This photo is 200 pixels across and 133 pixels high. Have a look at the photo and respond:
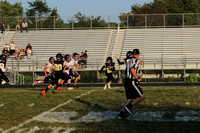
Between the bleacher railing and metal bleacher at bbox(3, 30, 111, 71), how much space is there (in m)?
0.59

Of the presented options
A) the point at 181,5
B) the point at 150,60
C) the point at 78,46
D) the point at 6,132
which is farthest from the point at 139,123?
the point at 181,5

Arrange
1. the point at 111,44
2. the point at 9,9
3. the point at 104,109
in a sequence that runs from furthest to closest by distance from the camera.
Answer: the point at 9,9, the point at 111,44, the point at 104,109

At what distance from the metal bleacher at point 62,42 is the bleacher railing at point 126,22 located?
0.59 m

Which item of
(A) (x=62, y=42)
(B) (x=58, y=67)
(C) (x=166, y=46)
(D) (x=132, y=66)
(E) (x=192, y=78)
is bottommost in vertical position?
(E) (x=192, y=78)

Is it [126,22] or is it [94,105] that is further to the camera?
[126,22]

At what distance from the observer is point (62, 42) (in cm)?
3112

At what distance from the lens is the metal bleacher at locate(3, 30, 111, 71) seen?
2922cm

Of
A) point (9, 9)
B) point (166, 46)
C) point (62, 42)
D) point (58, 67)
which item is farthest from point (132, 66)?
point (9, 9)

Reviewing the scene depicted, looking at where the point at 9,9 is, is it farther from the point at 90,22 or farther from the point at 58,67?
the point at 58,67

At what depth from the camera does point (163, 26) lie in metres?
31.3

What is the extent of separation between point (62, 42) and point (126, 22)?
6148 mm

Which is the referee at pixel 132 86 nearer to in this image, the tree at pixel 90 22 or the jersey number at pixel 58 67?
the jersey number at pixel 58 67

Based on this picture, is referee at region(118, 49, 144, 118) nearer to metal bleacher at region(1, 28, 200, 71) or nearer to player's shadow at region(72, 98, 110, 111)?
player's shadow at region(72, 98, 110, 111)

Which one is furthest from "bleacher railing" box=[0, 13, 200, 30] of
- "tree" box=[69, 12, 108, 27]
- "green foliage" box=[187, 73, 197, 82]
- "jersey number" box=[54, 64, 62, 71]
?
"jersey number" box=[54, 64, 62, 71]
